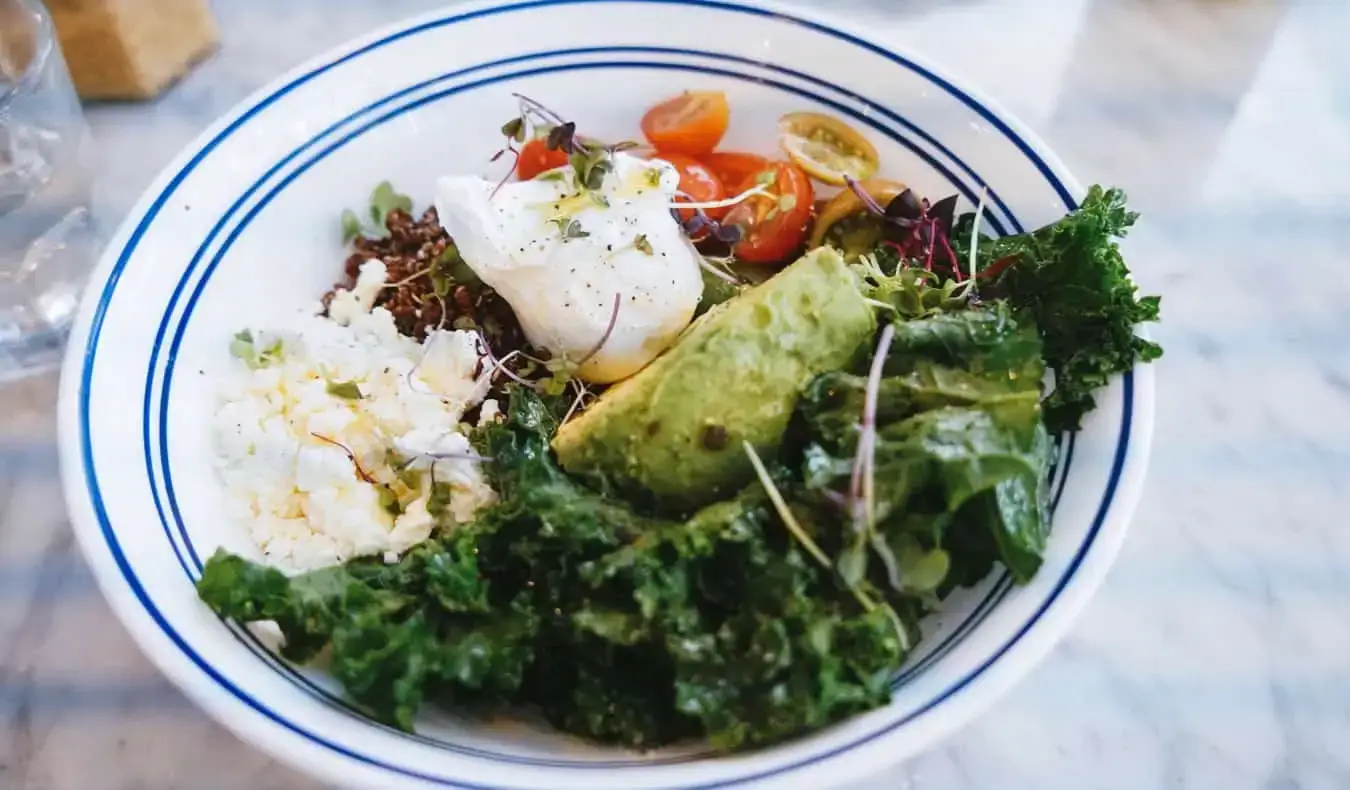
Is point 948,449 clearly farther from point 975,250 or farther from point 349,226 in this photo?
point 349,226

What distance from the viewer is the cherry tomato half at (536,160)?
5.86 ft

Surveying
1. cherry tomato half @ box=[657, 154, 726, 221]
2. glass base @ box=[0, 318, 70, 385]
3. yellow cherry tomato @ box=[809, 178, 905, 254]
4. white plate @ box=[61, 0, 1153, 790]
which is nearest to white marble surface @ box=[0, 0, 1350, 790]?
glass base @ box=[0, 318, 70, 385]

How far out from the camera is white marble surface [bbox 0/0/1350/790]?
1.37 meters

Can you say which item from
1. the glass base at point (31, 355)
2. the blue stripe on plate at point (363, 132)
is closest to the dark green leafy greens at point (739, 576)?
the blue stripe on plate at point (363, 132)

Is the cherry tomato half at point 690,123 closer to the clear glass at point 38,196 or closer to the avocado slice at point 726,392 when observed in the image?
the avocado slice at point 726,392

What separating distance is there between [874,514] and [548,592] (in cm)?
36

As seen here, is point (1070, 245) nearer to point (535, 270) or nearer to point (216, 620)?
point (535, 270)

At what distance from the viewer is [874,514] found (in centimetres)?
112

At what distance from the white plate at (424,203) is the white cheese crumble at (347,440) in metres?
0.05

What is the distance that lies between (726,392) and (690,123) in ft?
2.22

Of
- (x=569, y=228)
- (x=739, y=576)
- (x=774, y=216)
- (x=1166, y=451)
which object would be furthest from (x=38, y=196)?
(x=1166, y=451)

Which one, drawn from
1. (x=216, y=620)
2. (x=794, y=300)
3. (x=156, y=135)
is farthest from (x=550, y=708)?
(x=156, y=135)

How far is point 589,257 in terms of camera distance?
1545 millimetres

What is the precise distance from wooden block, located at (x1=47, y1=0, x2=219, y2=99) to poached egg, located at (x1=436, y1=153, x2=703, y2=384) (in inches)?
33.9
